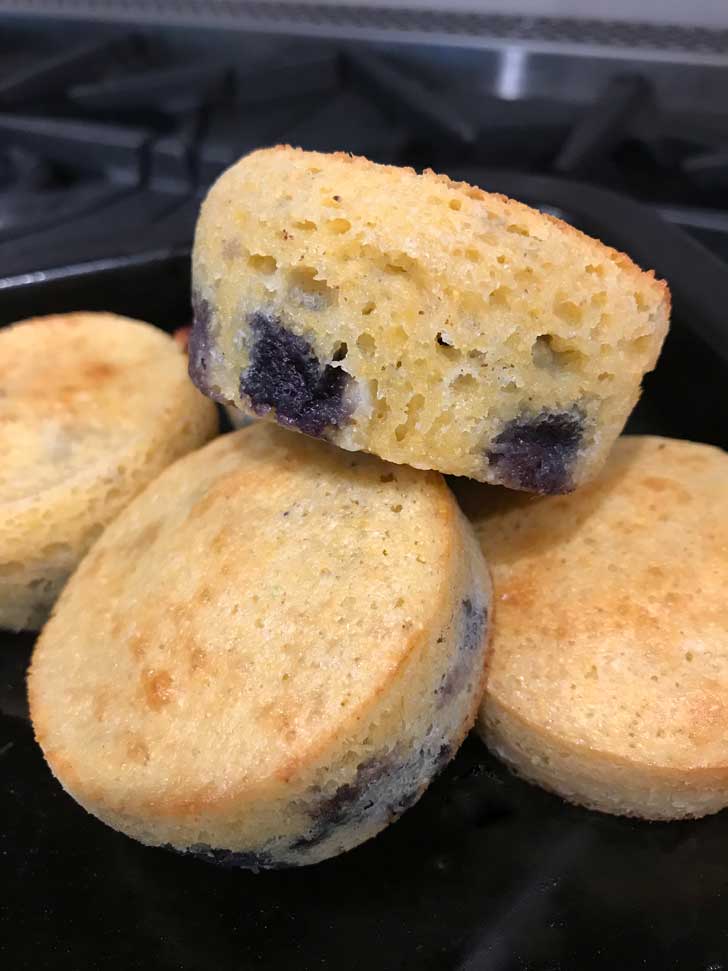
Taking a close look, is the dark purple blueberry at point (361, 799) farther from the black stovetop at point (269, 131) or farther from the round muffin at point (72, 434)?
the black stovetop at point (269, 131)

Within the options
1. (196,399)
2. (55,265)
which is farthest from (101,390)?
(55,265)

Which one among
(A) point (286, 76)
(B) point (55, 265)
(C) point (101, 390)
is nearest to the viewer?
(C) point (101, 390)

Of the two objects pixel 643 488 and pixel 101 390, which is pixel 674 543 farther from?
pixel 101 390

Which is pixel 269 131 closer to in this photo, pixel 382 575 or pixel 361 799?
pixel 382 575

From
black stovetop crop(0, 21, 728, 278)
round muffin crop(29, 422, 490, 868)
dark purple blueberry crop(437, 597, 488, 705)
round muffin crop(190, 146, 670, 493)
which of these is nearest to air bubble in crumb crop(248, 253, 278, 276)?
round muffin crop(190, 146, 670, 493)

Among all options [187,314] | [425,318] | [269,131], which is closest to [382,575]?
[425,318]

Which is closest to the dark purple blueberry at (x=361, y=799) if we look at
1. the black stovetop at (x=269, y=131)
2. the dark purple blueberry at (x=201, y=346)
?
the dark purple blueberry at (x=201, y=346)
